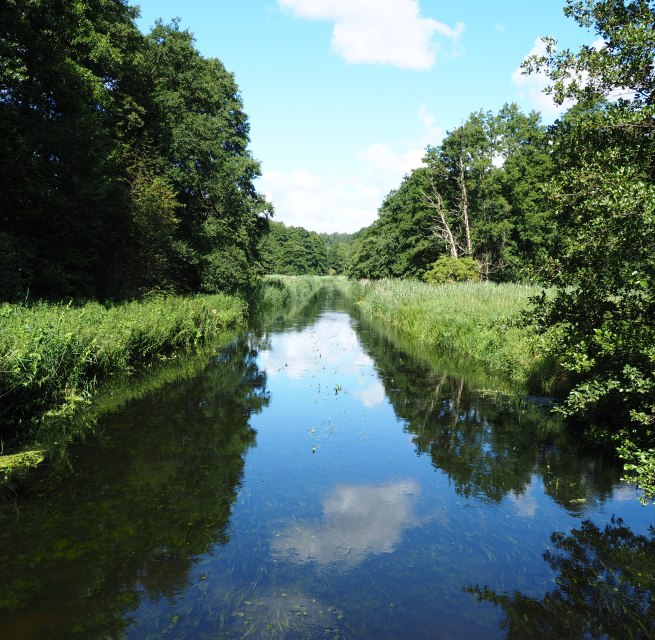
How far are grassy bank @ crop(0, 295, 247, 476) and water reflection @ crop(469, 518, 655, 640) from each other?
8032mm

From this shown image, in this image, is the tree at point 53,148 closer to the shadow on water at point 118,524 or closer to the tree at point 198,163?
the tree at point 198,163

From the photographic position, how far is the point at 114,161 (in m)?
24.9

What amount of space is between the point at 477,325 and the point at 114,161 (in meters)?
20.1

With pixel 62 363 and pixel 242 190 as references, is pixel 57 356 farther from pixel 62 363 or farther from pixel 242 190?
pixel 242 190

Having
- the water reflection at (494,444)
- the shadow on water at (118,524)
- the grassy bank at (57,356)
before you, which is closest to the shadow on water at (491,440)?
the water reflection at (494,444)

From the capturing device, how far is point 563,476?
8930 millimetres

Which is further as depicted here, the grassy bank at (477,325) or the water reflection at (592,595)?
the grassy bank at (477,325)

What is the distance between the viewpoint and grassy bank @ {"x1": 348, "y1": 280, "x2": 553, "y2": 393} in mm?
14680

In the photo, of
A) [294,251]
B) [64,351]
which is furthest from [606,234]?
[294,251]

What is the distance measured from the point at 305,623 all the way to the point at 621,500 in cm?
597

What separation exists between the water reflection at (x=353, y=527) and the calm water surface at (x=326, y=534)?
0.03m

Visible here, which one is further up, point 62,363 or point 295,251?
point 295,251

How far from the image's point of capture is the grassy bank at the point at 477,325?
1468 centimetres

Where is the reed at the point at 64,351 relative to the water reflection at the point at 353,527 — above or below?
above
